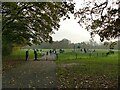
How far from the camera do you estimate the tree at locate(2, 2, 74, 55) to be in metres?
23.6

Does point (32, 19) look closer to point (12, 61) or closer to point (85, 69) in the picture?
point (12, 61)

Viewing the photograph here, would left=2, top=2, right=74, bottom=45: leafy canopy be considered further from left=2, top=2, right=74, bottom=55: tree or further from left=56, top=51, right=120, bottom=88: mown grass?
left=56, top=51, right=120, bottom=88: mown grass

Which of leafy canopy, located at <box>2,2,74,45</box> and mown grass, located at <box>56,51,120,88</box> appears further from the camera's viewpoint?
leafy canopy, located at <box>2,2,74,45</box>

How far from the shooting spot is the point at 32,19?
32344 millimetres

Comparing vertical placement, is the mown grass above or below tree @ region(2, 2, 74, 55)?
below

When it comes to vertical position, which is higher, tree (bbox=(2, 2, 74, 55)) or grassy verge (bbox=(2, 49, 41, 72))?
tree (bbox=(2, 2, 74, 55))

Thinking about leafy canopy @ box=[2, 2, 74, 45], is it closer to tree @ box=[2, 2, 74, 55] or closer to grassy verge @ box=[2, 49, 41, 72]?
tree @ box=[2, 2, 74, 55]

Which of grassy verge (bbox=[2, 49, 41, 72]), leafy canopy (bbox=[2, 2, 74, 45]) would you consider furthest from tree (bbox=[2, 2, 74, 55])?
grassy verge (bbox=[2, 49, 41, 72])

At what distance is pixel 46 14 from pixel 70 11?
36.5ft

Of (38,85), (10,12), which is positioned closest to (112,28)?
(38,85)

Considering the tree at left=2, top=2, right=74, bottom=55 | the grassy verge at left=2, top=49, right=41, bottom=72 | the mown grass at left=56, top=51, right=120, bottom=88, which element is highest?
the tree at left=2, top=2, right=74, bottom=55

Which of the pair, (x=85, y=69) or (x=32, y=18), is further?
(x=32, y=18)

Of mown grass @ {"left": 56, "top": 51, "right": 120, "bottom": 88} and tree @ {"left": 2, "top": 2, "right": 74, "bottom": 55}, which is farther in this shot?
tree @ {"left": 2, "top": 2, "right": 74, "bottom": 55}

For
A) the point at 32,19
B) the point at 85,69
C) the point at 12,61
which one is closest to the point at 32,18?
the point at 32,19
